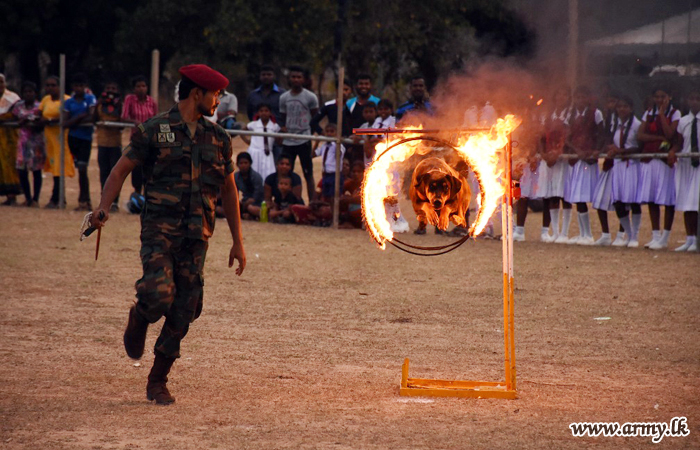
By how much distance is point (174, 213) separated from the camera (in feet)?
19.5

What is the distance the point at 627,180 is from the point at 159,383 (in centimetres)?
950

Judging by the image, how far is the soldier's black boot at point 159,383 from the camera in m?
5.97

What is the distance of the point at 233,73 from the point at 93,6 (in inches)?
250

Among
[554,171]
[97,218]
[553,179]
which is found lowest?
[97,218]

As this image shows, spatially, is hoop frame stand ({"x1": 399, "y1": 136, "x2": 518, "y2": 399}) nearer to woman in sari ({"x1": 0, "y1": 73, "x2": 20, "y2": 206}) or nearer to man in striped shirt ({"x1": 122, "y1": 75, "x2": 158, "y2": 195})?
man in striped shirt ({"x1": 122, "y1": 75, "x2": 158, "y2": 195})

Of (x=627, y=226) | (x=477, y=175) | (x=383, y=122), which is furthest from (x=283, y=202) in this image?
(x=477, y=175)

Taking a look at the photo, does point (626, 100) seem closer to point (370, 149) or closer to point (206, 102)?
point (370, 149)

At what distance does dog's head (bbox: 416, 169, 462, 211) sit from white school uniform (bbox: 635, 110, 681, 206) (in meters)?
8.02

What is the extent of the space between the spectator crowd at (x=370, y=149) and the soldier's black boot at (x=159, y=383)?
20.4ft

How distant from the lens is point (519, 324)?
8812 millimetres

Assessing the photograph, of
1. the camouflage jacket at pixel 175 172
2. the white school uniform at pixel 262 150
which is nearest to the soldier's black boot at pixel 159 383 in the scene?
the camouflage jacket at pixel 175 172

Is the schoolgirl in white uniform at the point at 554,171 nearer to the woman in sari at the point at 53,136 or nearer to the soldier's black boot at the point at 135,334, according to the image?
the woman in sari at the point at 53,136

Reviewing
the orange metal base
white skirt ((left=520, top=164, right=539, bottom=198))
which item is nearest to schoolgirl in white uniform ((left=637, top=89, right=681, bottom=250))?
white skirt ((left=520, top=164, right=539, bottom=198))

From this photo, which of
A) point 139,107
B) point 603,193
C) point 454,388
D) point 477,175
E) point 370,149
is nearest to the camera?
point 454,388
